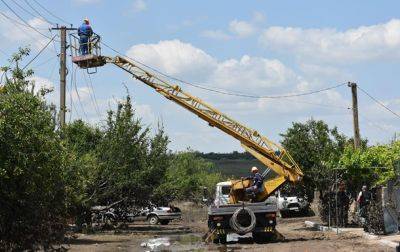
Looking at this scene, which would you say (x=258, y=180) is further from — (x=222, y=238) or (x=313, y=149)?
(x=313, y=149)

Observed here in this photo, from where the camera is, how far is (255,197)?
24.3 metres

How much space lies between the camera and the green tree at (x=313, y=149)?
2758 centimetres

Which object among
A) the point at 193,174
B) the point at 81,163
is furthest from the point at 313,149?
the point at 193,174

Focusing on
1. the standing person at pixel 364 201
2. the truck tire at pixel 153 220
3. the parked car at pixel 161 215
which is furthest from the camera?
the truck tire at pixel 153 220

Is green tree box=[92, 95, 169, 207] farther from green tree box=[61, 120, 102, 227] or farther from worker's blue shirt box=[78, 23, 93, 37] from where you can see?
worker's blue shirt box=[78, 23, 93, 37]

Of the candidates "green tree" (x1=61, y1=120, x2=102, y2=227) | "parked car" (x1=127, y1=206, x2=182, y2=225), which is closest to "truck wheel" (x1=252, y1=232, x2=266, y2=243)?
"green tree" (x1=61, y1=120, x2=102, y2=227)

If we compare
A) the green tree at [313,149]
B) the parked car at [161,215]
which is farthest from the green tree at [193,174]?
the green tree at [313,149]

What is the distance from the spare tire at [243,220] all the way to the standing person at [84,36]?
388 inches

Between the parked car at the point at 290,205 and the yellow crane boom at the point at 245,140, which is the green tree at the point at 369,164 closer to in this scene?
the yellow crane boom at the point at 245,140

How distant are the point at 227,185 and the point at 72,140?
9156 millimetres

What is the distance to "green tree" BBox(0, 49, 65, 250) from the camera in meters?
13.1

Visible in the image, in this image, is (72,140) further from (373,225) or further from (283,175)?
(373,225)

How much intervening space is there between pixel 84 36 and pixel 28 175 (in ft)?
46.8

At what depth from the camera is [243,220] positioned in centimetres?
2298
